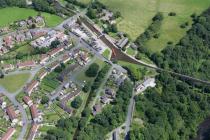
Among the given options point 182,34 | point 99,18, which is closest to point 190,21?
point 182,34

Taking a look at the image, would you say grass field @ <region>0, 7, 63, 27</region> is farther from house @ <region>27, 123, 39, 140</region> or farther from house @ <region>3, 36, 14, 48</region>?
house @ <region>27, 123, 39, 140</region>

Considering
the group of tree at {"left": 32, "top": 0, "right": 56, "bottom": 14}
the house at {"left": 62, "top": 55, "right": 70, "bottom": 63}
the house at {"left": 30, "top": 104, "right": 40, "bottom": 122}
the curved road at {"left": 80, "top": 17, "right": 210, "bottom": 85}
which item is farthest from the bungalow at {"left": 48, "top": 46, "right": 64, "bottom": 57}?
the house at {"left": 30, "top": 104, "right": 40, "bottom": 122}

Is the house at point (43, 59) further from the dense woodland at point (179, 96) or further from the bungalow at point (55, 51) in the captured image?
the dense woodland at point (179, 96)

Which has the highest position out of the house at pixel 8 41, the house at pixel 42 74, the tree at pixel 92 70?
the house at pixel 8 41

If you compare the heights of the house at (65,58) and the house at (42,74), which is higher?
the house at (42,74)

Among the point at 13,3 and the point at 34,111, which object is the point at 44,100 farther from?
the point at 13,3

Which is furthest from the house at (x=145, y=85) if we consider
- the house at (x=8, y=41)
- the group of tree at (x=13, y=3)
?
the group of tree at (x=13, y=3)

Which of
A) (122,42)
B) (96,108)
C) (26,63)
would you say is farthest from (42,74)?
(122,42)
